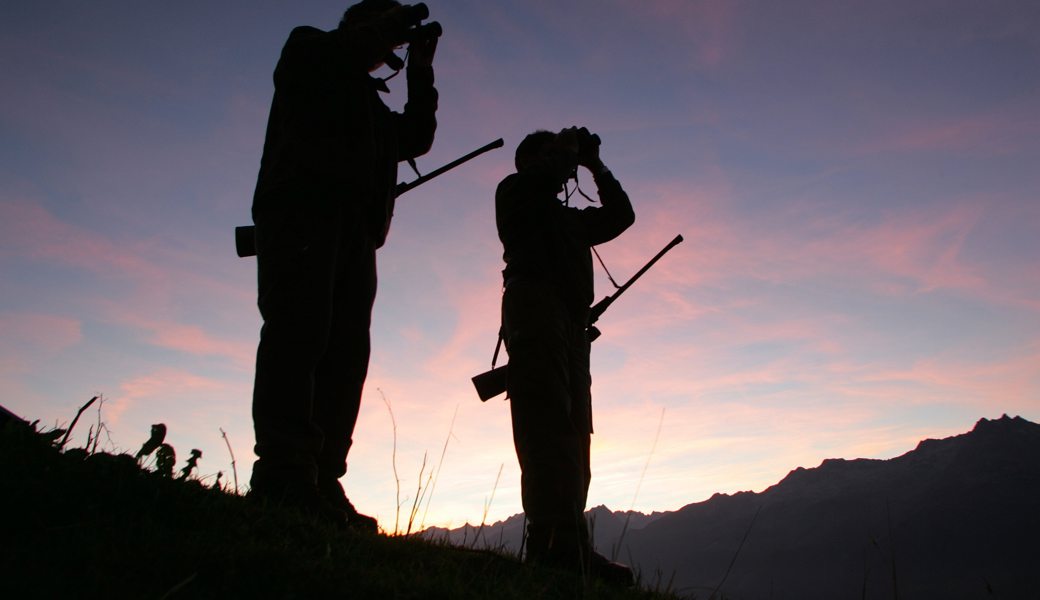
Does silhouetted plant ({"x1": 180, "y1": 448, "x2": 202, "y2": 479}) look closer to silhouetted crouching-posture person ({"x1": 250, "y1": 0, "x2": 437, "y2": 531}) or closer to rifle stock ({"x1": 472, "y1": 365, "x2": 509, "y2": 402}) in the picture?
silhouetted crouching-posture person ({"x1": 250, "y1": 0, "x2": 437, "y2": 531})

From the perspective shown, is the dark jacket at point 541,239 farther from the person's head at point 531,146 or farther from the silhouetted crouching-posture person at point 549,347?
the person's head at point 531,146

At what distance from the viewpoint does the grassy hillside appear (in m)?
1.64

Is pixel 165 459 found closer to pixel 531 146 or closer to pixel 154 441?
pixel 154 441

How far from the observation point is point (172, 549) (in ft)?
6.04

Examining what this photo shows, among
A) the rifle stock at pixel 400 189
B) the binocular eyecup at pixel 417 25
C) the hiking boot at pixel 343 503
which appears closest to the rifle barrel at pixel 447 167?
the rifle stock at pixel 400 189

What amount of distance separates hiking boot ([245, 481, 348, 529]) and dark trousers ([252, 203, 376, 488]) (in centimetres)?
2

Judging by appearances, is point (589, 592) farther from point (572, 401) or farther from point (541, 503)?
point (572, 401)

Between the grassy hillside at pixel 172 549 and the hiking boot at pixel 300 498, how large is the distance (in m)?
0.21

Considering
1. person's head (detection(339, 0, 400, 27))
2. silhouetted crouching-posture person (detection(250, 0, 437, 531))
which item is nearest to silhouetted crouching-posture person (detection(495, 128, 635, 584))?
silhouetted crouching-posture person (detection(250, 0, 437, 531))

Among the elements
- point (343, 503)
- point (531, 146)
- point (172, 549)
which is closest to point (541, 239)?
point (531, 146)

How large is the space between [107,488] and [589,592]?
172 centimetres

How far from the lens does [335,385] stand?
349cm

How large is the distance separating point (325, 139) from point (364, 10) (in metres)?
1.01

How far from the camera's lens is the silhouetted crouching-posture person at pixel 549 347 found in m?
3.46
